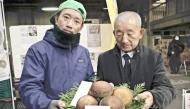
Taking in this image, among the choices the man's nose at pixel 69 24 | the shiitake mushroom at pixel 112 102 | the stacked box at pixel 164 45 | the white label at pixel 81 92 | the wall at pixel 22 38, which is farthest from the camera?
the stacked box at pixel 164 45

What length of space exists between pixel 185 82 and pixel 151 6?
6.52 feet

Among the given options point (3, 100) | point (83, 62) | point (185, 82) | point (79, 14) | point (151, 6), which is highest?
point (151, 6)

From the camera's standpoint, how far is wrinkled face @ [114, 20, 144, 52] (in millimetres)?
931

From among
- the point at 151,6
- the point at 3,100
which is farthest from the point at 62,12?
the point at 151,6

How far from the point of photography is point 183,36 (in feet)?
11.3

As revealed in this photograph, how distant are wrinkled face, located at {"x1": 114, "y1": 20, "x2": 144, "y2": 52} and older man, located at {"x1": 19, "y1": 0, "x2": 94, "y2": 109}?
291 mm

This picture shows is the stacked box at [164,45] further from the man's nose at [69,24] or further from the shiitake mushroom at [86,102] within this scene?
the shiitake mushroom at [86,102]

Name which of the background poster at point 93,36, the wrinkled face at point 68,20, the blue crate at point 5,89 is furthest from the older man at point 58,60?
the blue crate at point 5,89

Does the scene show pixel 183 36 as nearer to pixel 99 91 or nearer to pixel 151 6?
pixel 151 6

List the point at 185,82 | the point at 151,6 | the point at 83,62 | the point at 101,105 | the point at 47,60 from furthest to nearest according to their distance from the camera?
the point at 185,82, the point at 151,6, the point at 83,62, the point at 47,60, the point at 101,105

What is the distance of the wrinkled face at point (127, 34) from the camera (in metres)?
0.93

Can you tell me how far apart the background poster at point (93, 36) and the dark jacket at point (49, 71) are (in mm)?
1027

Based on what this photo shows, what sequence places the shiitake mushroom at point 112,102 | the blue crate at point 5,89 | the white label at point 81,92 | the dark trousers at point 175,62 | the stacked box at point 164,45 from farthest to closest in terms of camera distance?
the dark trousers at point 175,62
the stacked box at point 164,45
the blue crate at point 5,89
the white label at point 81,92
the shiitake mushroom at point 112,102

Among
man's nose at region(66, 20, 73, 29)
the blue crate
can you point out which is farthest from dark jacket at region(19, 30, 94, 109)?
the blue crate
